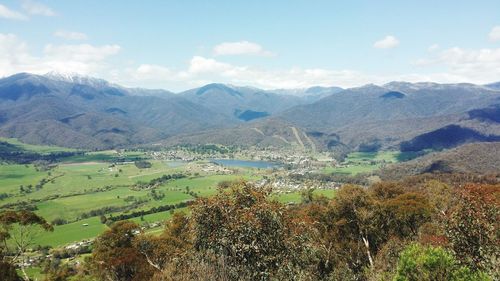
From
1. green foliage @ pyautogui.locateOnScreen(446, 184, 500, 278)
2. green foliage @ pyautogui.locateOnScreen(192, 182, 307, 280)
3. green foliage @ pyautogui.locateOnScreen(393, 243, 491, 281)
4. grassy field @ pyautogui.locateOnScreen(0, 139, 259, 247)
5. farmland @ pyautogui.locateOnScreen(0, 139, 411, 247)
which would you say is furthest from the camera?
farmland @ pyautogui.locateOnScreen(0, 139, 411, 247)

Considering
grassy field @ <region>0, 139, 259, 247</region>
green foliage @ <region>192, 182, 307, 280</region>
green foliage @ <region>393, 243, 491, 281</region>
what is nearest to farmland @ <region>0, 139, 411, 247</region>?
grassy field @ <region>0, 139, 259, 247</region>

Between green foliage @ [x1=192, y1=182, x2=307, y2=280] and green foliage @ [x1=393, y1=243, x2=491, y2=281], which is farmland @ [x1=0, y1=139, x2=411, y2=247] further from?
green foliage @ [x1=393, y1=243, x2=491, y2=281]

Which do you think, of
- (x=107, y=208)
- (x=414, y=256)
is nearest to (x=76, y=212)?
(x=107, y=208)

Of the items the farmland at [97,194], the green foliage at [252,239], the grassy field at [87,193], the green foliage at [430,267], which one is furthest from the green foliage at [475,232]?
the grassy field at [87,193]

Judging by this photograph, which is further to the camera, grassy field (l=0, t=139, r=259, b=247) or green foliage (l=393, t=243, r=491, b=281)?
grassy field (l=0, t=139, r=259, b=247)

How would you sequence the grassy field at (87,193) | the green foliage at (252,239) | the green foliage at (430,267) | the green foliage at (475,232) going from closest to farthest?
the green foliage at (430,267) → the green foliage at (252,239) → the green foliage at (475,232) → the grassy field at (87,193)

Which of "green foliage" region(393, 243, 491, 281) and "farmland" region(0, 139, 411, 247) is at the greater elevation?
"green foliage" region(393, 243, 491, 281)

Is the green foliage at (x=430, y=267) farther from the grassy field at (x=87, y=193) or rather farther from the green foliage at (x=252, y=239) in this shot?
the grassy field at (x=87, y=193)

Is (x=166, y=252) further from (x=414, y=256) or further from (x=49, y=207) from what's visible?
(x=49, y=207)

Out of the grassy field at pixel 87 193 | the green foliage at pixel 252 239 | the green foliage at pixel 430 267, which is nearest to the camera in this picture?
the green foliage at pixel 430 267

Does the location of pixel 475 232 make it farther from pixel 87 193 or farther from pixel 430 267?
pixel 87 193
